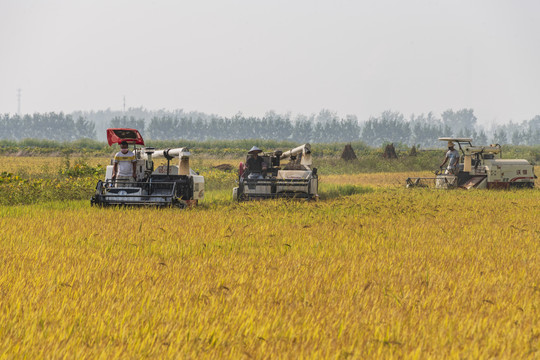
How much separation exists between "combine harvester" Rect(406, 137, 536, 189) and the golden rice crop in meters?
11.8

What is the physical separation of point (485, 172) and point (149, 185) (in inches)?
532

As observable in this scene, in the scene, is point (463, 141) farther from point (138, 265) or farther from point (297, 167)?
point (138, 265)

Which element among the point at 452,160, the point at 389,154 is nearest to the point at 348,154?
the point at 389,154

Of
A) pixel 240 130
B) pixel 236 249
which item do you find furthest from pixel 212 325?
pixel 240 130

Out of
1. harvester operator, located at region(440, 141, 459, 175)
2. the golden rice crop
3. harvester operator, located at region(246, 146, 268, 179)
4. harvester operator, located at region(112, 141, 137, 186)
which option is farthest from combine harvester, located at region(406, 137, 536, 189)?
harvester operator, located at region(112, 141, 137, 186)

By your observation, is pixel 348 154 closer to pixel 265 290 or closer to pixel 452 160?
pixel 452 160

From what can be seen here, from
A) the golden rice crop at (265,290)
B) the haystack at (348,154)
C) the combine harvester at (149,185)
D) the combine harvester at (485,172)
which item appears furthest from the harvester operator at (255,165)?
the haystack at (348,154)

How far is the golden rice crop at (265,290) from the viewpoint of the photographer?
3.88 m

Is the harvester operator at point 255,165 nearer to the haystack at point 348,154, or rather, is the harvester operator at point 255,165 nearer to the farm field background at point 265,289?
the farm field background at point 265,289

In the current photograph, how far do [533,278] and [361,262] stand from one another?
1.88 m

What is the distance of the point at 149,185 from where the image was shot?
14539 mm

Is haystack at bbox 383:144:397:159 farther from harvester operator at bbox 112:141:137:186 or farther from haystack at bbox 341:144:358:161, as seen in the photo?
harvester operator at bbox 112:141:137:186

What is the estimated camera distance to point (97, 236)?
30.0ft

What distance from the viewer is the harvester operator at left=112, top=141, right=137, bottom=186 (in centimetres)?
1450
